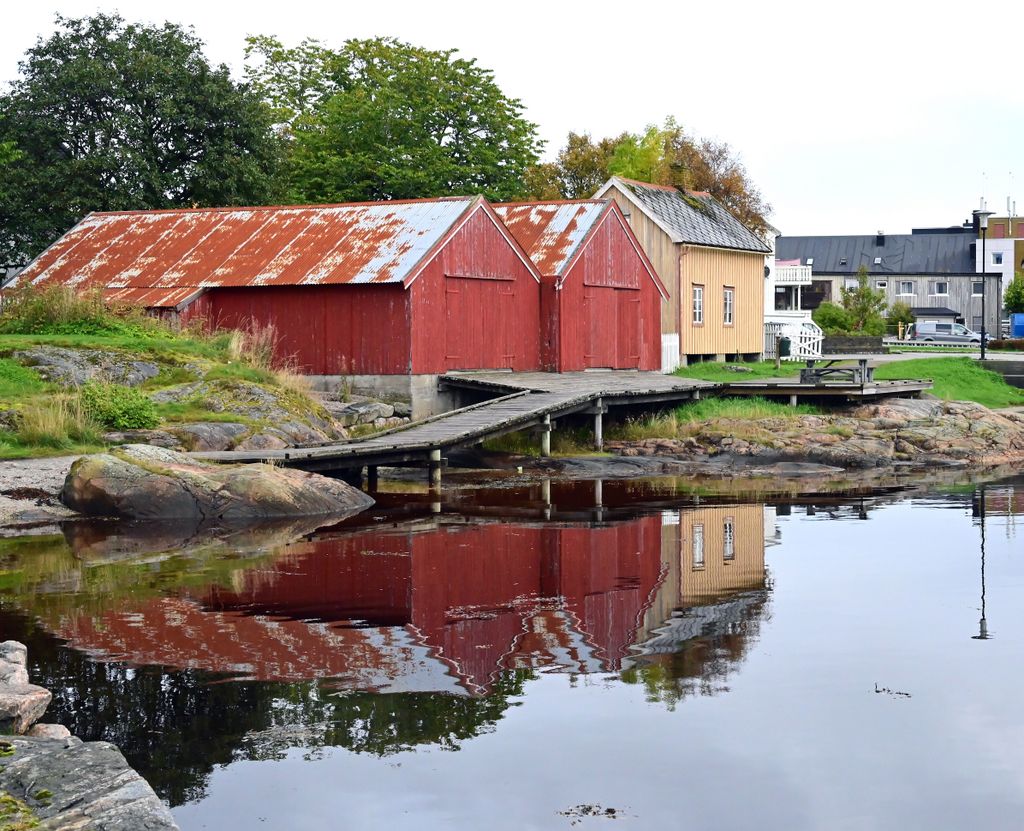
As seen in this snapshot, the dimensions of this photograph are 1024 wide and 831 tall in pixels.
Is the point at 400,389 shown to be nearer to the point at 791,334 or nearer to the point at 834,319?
the point at 791,334

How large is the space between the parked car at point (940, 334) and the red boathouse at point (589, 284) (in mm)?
34602

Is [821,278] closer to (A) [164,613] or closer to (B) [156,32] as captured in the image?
(B) [156,32]

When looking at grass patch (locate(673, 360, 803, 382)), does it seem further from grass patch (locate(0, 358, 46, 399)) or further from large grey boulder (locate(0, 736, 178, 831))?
large grey boulder (locate(0, 736, 178, 831))

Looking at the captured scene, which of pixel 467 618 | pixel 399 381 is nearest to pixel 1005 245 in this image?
pixel 399 381

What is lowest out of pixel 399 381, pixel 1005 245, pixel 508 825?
pixel 508 825

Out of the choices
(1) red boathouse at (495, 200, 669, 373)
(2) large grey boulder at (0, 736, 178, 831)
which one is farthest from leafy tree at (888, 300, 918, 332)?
(2) large grey boulder at (0, 736, 178, 831)

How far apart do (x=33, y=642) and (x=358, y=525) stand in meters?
7.94

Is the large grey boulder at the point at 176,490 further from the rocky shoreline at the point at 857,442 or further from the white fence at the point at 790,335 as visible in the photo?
the white fence at the point at 790,335

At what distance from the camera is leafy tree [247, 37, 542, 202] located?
49.9 m

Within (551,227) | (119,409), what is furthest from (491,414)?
(551,227)

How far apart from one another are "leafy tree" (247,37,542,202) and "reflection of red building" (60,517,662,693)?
32.2m

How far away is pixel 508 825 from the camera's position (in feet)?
28.8

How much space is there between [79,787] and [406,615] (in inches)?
256

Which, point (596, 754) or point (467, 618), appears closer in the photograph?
point (596, 754)
